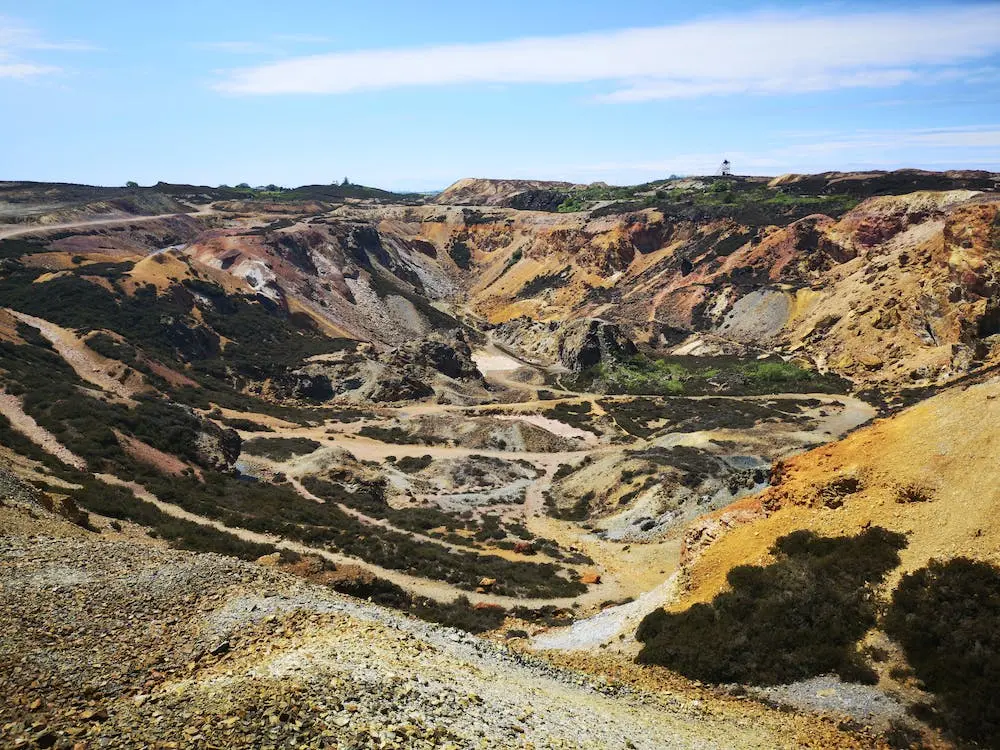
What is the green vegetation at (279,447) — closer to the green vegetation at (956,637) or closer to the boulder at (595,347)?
the green vegetation at (956,637)

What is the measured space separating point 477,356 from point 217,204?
108097 millimetres

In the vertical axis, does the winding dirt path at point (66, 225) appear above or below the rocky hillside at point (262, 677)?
above

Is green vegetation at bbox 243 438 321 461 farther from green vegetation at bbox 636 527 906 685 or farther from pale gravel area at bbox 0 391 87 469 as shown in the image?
green vegetation at bbox 636 527 906 685

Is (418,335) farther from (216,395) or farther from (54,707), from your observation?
(54,707)

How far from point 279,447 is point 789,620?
44.9m

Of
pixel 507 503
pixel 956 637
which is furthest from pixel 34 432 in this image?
pixel 956 637

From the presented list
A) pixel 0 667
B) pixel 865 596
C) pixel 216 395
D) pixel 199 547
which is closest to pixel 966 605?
pixel 865 596

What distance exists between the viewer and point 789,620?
1861 cm

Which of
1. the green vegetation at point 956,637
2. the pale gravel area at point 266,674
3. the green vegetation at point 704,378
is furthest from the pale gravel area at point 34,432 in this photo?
the green vegetation at point 704,378

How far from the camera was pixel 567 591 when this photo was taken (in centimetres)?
3180

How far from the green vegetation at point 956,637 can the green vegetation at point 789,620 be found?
1.02 meters

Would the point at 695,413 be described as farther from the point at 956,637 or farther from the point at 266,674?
the point at 266,674

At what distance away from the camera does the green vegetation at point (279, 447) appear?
5291cm

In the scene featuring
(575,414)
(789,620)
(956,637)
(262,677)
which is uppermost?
(262,677)
